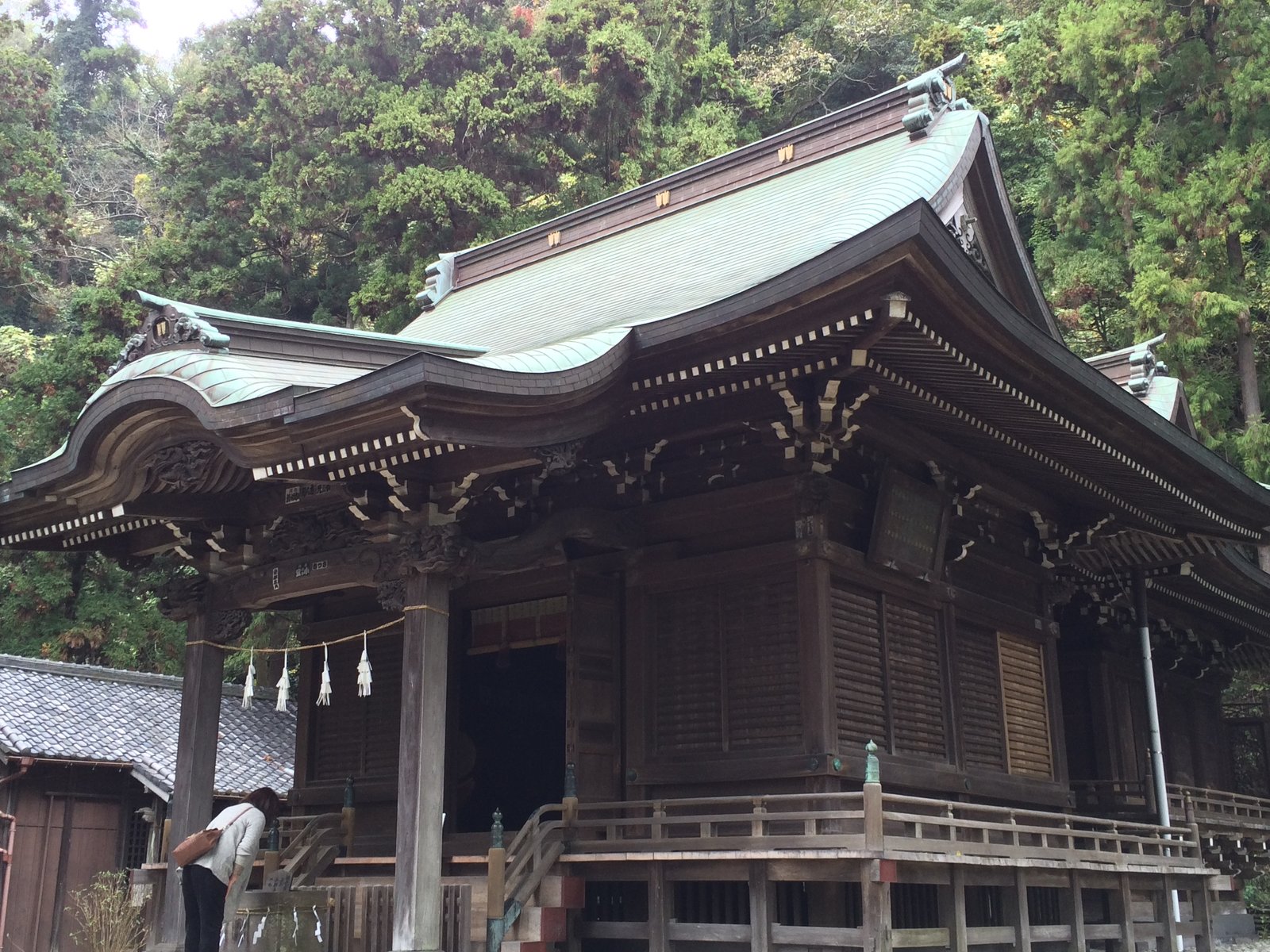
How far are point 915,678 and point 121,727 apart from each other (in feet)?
44.0

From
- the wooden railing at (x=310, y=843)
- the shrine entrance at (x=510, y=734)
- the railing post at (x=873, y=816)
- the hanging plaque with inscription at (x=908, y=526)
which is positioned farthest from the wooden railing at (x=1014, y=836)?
the wooden railing at (x=310, y=843)

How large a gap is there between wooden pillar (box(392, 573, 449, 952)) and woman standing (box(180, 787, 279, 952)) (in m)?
1.03

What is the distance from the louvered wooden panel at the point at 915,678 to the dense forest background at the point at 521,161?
1165 cm

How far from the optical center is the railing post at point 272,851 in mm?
10250

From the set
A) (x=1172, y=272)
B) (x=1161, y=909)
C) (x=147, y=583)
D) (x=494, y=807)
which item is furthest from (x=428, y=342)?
(x=147, y=583)

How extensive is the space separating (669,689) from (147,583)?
18.4m

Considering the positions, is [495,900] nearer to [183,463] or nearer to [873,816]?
[873,816]

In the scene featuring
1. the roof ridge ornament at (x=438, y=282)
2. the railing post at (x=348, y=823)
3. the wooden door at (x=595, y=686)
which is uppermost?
the roof ridge ornament at (x=438, y=282)

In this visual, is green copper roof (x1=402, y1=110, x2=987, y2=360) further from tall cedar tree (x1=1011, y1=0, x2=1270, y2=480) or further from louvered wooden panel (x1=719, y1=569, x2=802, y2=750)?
tall cedar tree (x1=1011, y1=0, x2=1270, y2=480)

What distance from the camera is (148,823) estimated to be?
1847 cm

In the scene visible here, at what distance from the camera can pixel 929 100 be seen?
12.8 meters

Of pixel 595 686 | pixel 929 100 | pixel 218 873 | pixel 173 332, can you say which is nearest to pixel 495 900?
pixel 218 873

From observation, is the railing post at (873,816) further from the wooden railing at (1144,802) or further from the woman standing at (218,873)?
the wooden railing at (1144,802)

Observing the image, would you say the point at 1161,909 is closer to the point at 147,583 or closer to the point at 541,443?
the point at 541,443
